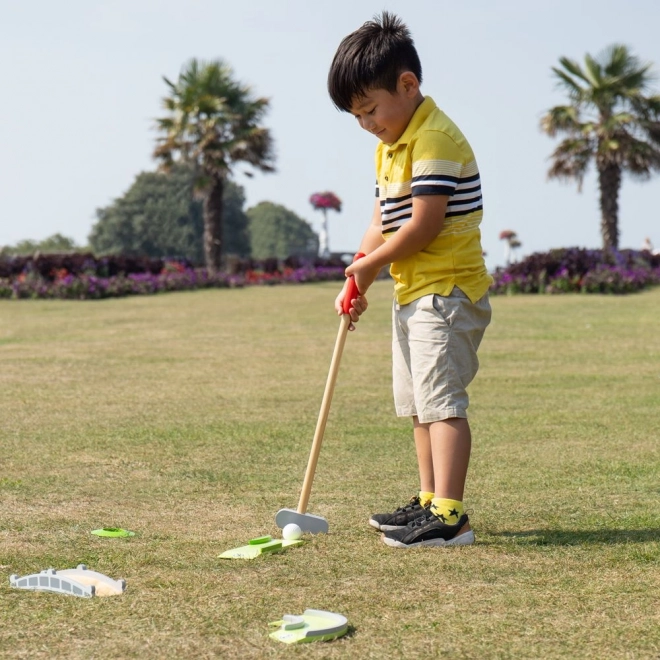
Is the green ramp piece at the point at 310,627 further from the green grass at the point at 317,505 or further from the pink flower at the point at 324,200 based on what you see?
the pink flower at the point at 324,200

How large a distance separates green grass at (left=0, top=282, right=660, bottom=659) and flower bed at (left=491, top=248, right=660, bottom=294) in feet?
29.0

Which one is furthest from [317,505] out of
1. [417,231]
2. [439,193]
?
[439,193]

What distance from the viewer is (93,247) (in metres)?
64.3

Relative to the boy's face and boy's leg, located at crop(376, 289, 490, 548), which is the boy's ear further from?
boy's leg, located at crop(376, 289, 490, 548)

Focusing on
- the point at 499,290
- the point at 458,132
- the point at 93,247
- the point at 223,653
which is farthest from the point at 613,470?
the point at 93,247

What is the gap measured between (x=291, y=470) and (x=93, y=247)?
2419 inches

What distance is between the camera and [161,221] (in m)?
63.0

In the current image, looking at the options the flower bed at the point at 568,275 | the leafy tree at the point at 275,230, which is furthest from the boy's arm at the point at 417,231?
the leafy tree at the point at 275,230

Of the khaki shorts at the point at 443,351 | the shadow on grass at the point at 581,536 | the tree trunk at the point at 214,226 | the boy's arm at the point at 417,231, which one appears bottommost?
the shadow on grass at the point at 581,536

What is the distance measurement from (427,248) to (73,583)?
153 cm

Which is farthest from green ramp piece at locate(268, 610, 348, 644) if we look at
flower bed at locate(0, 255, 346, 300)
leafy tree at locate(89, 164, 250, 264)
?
leafy tree at locate(89, 164, 250, 264)

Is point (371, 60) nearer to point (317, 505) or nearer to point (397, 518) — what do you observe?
point (397, 518)

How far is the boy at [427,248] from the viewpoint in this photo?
3.38 metres

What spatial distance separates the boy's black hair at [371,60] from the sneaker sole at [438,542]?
1.39m
